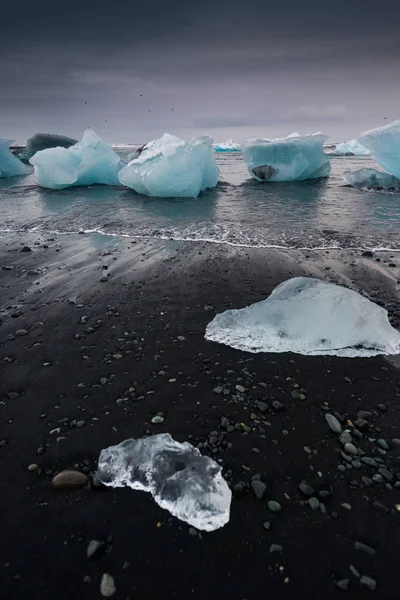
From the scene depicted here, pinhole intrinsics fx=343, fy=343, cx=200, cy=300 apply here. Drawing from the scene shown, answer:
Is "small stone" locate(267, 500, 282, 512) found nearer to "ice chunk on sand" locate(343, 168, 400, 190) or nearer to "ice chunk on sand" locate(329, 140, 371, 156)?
"ice chunk on sand" locate(343, 168, 400, 190)

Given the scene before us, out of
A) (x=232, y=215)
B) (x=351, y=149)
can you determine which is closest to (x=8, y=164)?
(x=232, y=215)

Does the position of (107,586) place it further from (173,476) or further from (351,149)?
(351,149)

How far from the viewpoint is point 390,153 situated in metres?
16.2

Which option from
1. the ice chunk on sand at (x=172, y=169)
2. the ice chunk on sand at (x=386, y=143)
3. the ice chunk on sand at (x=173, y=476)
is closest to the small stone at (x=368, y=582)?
the ice chunk on sand at (x=173, y=476)

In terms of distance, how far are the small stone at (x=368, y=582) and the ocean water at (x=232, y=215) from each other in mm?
6543

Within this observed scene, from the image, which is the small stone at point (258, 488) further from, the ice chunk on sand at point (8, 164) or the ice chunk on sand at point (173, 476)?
the ice chunk on sand at point (8, 164)

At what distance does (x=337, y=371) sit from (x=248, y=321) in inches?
46.9

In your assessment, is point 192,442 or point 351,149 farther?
point 351,149

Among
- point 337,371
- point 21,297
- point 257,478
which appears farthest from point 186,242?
point 257,478

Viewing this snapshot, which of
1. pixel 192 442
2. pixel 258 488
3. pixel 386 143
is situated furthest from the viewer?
pixel 386 143

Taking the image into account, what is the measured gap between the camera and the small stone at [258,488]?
229 cm

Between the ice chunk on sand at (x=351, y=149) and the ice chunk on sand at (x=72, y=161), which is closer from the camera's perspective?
the ice chunk on sand at (x=72, y=161)

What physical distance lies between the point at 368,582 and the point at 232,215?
10.2 meters

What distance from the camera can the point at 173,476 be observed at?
2.41 m
